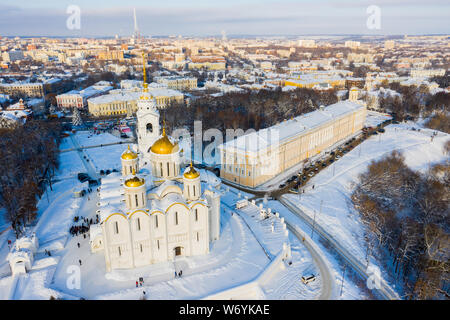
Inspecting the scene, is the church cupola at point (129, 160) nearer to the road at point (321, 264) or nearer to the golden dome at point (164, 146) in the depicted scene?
the golden dome at point (164, 146)

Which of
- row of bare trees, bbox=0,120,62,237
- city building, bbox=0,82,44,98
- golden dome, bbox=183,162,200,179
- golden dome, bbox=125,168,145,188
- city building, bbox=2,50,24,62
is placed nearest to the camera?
golden dome, bbox=125,168,145,188

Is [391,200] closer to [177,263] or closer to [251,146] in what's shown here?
[251,146]

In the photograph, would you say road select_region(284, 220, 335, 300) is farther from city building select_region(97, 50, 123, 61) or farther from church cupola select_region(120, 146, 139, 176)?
city building select_region(97, 50, 123, 61)

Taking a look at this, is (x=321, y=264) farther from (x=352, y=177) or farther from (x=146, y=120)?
(x=352, y=177)

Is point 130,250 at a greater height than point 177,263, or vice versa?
point 130,250

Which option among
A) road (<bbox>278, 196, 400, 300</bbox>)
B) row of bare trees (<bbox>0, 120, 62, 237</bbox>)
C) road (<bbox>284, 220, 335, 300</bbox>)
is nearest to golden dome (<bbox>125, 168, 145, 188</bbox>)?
row of bare trees (<bbox>0, 120, 62, 237</bbox>)

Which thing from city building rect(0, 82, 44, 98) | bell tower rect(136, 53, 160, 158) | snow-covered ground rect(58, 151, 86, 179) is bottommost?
snow-covered ground rect(58, 151, 86, 179)

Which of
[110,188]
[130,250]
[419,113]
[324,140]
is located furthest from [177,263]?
[419,113]
